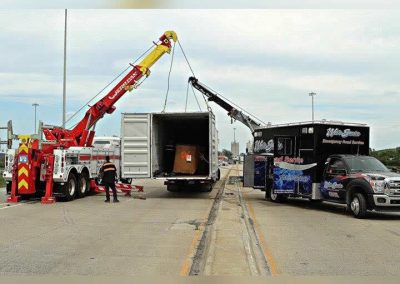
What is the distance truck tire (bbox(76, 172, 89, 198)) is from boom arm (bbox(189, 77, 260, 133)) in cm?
1381

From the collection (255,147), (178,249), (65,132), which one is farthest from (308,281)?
(65,132)

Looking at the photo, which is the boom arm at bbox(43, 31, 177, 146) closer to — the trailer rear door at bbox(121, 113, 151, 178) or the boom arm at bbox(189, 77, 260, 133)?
the trailer rear door at bbox(121, 113, 151, 178)

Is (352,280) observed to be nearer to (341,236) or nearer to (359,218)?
(341,236)

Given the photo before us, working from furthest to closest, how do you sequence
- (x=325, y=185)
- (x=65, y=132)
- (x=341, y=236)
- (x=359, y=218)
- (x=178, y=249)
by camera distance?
(x=65, y=132)
(x=325, y=185)
(x=359, y=218)
(x=341, y=236)
(x=178, y=249)

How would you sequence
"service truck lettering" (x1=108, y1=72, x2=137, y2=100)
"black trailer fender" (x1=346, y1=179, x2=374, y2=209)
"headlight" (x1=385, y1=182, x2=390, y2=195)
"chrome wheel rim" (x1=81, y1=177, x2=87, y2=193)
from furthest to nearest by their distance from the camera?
"service truck lettering" (x1=108, y1=72, x2=137, y2=100) → "chrome wheel rim" (x1=81, y1=177, x2=87, y2=193) → "black trailer fender" (x1=346, y1=179, x2=374, y2=209) → "headlight" (x1=385, y1=182, x2=390, y2=195)

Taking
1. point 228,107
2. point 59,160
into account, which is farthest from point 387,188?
point 228,107

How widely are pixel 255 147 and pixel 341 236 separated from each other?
10.4 metres

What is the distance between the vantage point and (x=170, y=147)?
22094 millimetres

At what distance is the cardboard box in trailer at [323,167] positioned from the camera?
13.4 meters

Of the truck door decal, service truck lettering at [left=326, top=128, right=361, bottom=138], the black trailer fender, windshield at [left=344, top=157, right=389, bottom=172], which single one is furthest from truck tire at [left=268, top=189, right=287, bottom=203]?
the black trailer fender

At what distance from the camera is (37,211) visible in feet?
47.8

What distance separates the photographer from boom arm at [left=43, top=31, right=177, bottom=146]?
70.2 feet

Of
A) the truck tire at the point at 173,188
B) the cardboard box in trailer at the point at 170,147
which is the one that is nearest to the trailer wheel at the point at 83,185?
the cardboard box in trailer at the point at 170,147

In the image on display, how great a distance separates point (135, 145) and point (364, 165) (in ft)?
28.5
